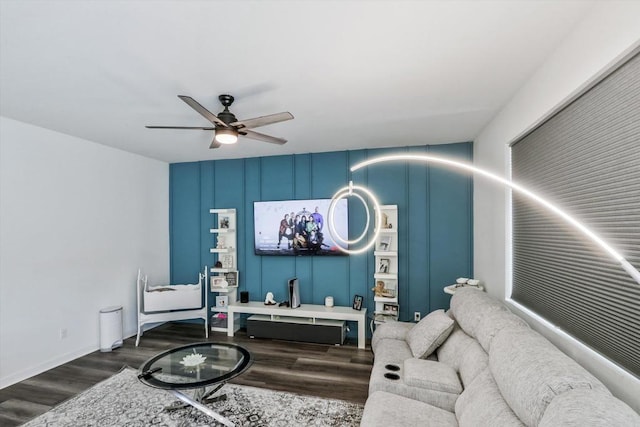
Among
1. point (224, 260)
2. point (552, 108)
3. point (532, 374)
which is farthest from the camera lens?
point (224, 260)

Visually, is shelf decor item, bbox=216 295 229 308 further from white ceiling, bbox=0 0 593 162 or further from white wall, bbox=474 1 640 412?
white wall, bbox=474 1 640 412

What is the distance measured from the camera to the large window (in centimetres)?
137

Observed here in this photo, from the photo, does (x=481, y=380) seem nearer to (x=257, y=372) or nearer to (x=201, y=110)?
(x=257, y=372)

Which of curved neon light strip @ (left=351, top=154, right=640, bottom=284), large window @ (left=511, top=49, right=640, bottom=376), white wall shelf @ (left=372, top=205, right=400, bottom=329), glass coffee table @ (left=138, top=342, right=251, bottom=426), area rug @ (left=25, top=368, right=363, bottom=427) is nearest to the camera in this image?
curved neon light strip @ (left=351, top=154, right=640, bottom=284)

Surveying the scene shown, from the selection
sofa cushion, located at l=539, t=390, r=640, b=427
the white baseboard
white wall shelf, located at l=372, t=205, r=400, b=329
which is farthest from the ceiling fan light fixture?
the white baseboard

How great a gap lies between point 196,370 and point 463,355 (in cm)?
215

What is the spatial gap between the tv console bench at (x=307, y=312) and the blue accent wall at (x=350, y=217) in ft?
0.77

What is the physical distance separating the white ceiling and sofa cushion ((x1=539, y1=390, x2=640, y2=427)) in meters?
1.79

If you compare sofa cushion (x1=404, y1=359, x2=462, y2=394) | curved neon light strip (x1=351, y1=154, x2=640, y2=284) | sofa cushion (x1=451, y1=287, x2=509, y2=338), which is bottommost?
sofa cushion (x1=404, y1=359, x2=462, y2=394)

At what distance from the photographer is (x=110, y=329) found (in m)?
4.11

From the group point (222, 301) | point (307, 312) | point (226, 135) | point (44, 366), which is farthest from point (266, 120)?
point (44, 366)

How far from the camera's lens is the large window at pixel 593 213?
1.37 meters

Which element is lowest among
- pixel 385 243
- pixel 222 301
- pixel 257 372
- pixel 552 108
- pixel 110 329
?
pixel 257 372

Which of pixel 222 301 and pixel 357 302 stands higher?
pixel 357 302
